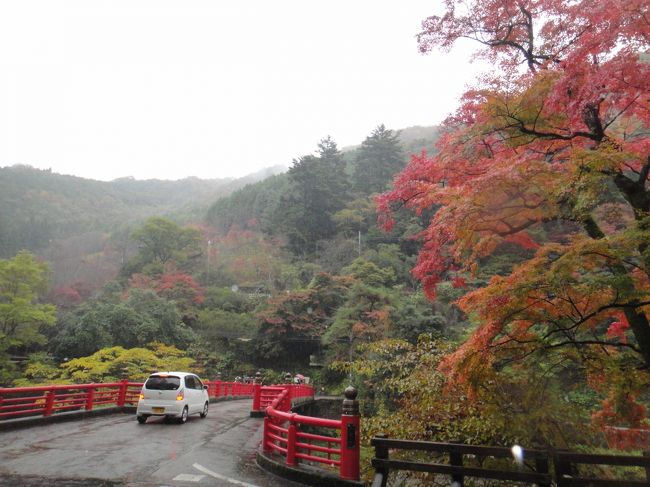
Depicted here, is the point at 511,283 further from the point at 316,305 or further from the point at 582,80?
the point at 316,305

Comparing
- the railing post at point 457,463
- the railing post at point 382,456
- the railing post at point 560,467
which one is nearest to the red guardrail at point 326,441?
the railing post at point 382,456

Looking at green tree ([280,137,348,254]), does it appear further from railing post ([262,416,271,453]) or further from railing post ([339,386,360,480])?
railing post ([339,386,360,480])

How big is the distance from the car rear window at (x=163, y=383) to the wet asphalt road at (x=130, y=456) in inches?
41.4

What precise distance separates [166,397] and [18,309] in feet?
71.1

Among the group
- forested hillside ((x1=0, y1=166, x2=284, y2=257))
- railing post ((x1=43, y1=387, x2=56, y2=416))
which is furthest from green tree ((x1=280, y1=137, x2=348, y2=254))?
railing post ((x1=43, y1=387, x2=56, y2=416))

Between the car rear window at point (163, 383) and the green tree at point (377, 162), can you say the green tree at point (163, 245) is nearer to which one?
the green tree at point (377, 162)

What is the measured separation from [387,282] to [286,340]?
10.3 m

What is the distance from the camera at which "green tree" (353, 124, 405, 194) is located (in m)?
54.2

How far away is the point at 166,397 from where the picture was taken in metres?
12.8

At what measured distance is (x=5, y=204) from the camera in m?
71.9

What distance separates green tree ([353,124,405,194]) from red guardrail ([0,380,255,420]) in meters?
32.3

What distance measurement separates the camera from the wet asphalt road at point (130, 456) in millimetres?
6293

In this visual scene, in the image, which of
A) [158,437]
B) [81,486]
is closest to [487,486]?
[81,486]

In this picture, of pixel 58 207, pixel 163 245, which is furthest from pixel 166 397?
pixel 58 207
